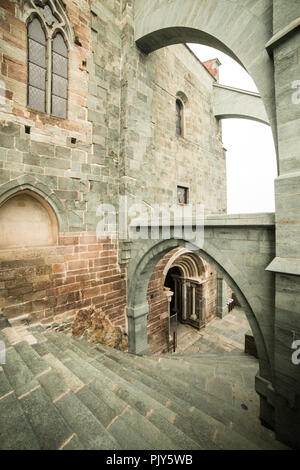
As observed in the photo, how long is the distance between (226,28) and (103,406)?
625 centimetres

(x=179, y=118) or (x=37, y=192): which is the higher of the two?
(x=179, y=118)

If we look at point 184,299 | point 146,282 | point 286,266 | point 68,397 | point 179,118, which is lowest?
point 184,299

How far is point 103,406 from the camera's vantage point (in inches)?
82.0

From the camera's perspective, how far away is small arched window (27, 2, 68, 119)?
435 centimetres

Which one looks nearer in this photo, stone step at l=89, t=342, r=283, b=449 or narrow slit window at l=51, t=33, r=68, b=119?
stone step at l=89, t=342, r=283, b=449

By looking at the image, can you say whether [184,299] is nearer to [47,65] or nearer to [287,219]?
[287,219]

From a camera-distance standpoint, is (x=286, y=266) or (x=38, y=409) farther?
(x=286, y=266)

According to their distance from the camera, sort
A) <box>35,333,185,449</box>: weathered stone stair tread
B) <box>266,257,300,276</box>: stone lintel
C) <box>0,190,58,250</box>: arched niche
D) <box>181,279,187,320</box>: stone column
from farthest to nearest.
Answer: <box>181,279,187,320</box>: stone column < <box>0,190,58,250</box>: arched niche < <box>266,257,300,276</box>: stone lintel < <box>35,333,185,449</box>: weathered stone stair tread

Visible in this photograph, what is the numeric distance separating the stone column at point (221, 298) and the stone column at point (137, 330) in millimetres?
5485

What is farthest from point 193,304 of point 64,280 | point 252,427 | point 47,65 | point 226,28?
point 47,65

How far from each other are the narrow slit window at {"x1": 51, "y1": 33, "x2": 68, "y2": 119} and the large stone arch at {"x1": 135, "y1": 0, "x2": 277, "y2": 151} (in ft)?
7.85

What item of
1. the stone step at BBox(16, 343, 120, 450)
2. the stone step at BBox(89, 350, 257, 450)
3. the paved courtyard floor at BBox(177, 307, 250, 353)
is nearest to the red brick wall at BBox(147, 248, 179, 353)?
the paved courtyard floor at BBox(177, 307, 250, 353)

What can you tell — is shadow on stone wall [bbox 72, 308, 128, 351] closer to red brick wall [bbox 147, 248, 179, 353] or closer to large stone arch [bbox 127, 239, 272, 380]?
large stone arch [bbox 127, 239, 272, 380]
